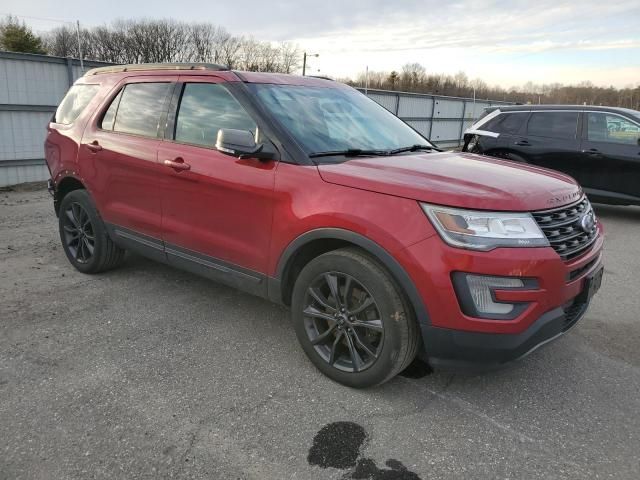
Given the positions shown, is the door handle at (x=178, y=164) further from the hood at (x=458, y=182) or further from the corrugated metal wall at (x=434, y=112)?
the corrugated metal wall at (x=434, y=112)

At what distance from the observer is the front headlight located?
245 centimetres

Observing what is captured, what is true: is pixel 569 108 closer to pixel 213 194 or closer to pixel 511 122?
pixel 511 122

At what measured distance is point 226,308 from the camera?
413 centimetres

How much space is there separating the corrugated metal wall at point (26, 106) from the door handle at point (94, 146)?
691 centimetres

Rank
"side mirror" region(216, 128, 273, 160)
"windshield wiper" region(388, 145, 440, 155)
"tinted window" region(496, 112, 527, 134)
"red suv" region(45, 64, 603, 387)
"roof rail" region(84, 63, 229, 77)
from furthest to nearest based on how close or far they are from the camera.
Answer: "tinted window" region(496, 112, 527, 134) → "roof rail" region(84, 63, 229, 77) → "windshield wiper" region(388, 145, 440, 155) → "side mirror" region(216, 128, 273, 160) → "red suv" region(45, 64, 603, 387)

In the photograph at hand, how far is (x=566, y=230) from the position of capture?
8.95 feet

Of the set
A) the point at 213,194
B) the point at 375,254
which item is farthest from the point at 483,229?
the point at 213,194

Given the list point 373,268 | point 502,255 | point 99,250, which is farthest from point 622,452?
point 99,250

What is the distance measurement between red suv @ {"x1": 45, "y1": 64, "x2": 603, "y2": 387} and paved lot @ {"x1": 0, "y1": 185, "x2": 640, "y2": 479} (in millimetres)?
343

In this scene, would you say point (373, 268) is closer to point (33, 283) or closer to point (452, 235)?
point (452, 235)

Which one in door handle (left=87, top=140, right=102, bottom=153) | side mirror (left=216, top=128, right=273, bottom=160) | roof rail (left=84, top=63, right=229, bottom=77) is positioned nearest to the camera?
side mirror (left=216, top=128, right=273, bottom=160)

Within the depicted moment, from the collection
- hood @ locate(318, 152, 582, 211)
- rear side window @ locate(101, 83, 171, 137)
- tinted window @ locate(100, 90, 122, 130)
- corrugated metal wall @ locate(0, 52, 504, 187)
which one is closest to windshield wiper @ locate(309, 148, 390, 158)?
hood @ locate(318, 152, 582, 211)

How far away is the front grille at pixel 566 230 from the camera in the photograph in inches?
102

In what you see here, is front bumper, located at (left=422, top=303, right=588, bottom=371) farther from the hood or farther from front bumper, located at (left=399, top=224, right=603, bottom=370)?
the hood
